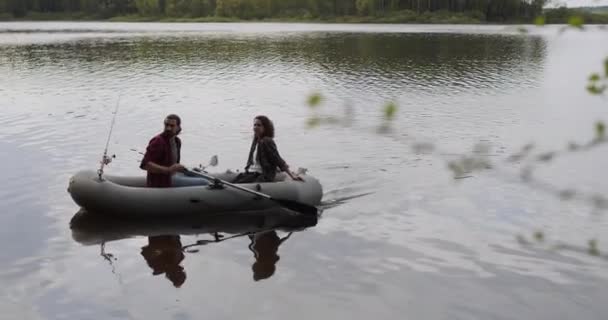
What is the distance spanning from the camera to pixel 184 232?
32.1ft

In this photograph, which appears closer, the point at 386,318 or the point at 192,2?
the point at 386,318

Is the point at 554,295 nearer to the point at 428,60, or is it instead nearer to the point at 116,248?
the point at 116,248

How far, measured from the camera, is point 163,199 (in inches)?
388

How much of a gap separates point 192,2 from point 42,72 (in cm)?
9415

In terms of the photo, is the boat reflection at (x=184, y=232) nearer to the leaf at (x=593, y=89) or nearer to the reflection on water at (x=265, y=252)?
the reflection on water at (x=265, y=252)

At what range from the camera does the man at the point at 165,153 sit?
9539 mm

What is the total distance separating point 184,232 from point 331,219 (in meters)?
2.43

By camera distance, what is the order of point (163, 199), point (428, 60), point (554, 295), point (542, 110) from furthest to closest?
point (428, 60), point (542, 110), point (163, 199), point (554, 295)

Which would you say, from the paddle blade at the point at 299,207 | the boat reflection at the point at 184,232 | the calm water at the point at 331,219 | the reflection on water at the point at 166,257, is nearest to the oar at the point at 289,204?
the paddle blade at the point at 299,207

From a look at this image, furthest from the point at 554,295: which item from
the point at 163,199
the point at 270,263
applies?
the point at 163,199

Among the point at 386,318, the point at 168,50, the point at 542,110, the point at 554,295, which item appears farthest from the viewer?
the point at 168,50

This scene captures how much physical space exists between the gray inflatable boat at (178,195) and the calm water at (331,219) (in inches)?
12.1

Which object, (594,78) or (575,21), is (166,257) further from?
→ (575,21)

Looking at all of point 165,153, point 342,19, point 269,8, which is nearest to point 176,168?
point 165,153
